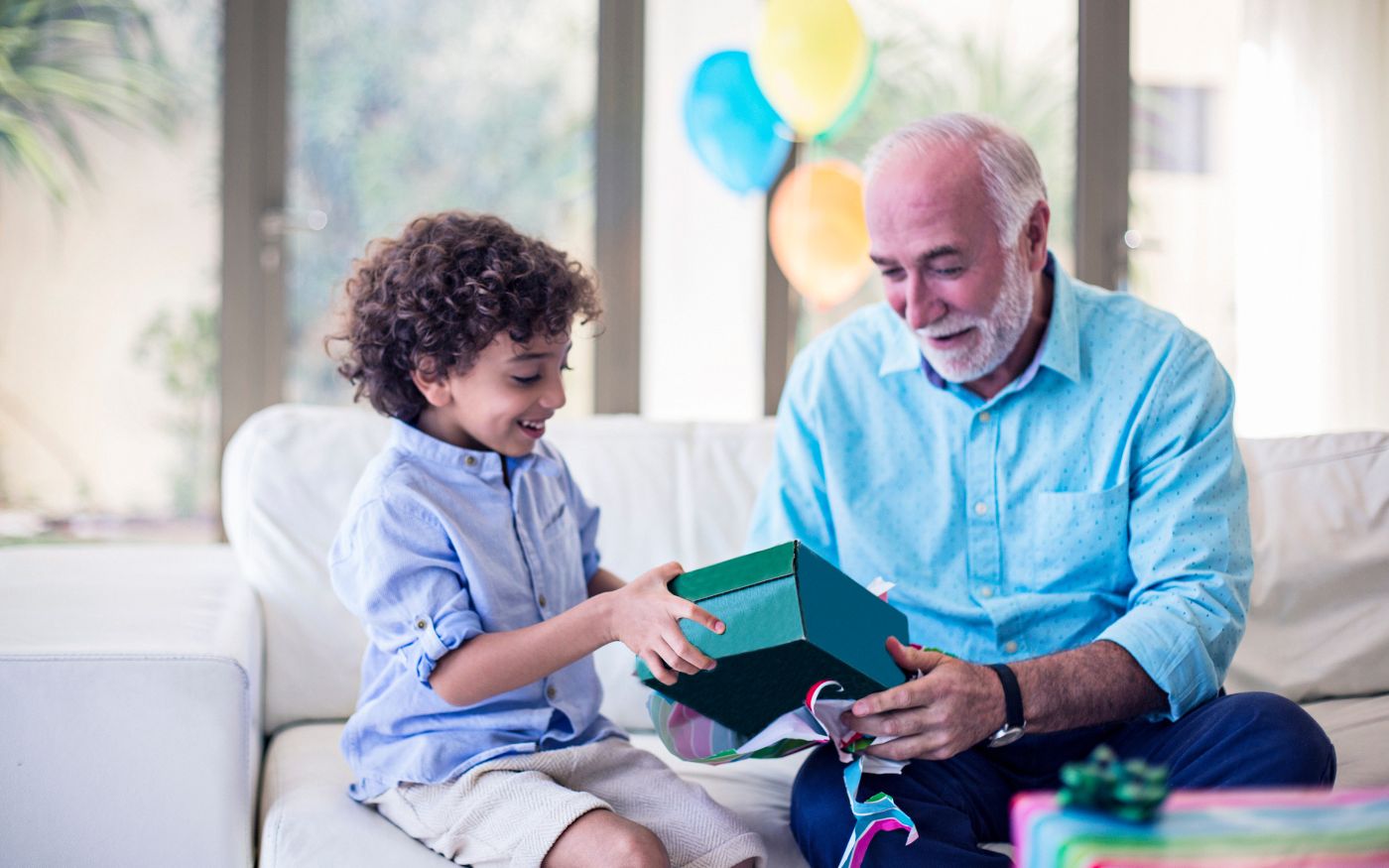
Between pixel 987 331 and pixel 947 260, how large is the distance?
110 mm

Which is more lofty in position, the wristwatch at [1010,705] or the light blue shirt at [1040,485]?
the light blue shirt at [1040,485]

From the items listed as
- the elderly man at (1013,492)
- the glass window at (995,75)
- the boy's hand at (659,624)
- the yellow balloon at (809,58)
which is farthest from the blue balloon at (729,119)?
the boy's hand at (659,624)

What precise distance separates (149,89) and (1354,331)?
3588 mm

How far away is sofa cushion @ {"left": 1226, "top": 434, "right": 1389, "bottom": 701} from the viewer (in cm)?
210

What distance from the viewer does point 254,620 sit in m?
1.87

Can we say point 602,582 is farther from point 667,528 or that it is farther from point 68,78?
point 68,78

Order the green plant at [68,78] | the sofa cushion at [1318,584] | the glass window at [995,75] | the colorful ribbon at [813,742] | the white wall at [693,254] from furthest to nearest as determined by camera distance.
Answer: the glass window at [995,75], the white wall at [693,254], the green plant at [68,78], the sofa cushion at [1318,584], the colorful ribbon at [813,742]

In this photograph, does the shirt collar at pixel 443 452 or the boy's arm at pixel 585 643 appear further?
the shirt collar at pixel 443 452

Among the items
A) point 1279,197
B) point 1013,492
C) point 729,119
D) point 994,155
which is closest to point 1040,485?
point 1013,492

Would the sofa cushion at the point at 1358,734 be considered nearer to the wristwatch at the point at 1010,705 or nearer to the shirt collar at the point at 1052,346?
the wristwatch at the point at 1010,705

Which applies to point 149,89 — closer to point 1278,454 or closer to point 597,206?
point 597,206

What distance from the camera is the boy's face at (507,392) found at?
1.56m

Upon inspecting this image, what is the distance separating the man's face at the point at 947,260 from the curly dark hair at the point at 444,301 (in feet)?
1.40

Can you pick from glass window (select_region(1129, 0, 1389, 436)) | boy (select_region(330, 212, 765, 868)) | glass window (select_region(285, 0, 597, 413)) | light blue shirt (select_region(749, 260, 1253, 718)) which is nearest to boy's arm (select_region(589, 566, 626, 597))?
boy (select_region(330, 212, 765, 868))
